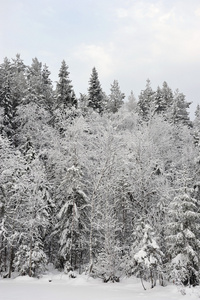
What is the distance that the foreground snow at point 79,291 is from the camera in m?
15.7

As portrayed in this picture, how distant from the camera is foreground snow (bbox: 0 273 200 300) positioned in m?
15.7

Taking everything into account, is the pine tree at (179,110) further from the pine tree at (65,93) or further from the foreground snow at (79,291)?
the foreground snow at (79,291)

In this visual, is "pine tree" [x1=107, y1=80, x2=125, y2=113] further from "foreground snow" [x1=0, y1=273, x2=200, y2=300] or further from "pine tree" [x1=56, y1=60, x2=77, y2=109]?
"foreground snow" [x1=0, y1=273, x2=200, y2=300]

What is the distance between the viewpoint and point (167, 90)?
6391 cm

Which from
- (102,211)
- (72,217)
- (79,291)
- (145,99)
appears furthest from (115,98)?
(79,291)

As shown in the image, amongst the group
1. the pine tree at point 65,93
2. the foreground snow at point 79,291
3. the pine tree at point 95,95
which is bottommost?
the foreground snow at point 79,291

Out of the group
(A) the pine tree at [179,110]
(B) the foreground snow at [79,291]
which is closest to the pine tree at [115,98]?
(A) the pine tree at [179,110]

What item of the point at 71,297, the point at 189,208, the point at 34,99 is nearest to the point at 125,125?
the point at 34,99

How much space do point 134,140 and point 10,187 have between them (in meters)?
12.4

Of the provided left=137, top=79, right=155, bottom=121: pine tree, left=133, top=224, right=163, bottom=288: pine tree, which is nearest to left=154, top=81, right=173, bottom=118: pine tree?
left=137, top=79, right=155, bottom=121: pine tree

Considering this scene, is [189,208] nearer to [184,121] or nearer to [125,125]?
[125,125]

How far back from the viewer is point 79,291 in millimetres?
18078

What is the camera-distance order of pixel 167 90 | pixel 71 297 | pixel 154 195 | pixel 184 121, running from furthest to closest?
pixel 167 90, pixel 184 121, pixel 154 195, pixel 71 297

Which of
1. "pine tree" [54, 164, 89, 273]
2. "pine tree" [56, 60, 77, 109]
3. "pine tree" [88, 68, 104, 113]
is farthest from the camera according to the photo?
"pine tree" [88, 68, 104, 113]
